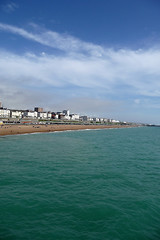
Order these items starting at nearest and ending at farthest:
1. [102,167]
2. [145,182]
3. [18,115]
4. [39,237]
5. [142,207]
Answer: [39,237], [142,207], [145,182], [102,167], [18,115]

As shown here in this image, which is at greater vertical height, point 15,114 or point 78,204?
point 15,114

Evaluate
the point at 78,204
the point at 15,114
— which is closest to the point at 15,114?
the point at 15,114

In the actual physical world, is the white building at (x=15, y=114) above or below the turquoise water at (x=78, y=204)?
above

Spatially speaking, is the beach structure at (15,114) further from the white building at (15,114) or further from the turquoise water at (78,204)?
the turquoise water at (78,204)

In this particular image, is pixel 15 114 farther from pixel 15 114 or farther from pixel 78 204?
pixel 78 204

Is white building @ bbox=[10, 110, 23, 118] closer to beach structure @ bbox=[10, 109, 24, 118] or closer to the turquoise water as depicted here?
beach structure @ bbox=[10, 109, 24, 118]

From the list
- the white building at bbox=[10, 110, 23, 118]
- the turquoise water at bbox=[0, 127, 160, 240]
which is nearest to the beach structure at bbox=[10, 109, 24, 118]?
the white building at bbox=[10, 110, 23, 118]

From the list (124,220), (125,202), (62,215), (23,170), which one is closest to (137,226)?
(124,220)

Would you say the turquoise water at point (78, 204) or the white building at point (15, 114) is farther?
the white building at point (15, 114)

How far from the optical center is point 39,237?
23.3 ft

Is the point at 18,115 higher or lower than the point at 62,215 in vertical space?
higher

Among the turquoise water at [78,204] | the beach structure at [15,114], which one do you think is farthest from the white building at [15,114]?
the turquoise water at [78,204]

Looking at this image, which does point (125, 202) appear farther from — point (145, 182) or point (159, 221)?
point (145, 182)

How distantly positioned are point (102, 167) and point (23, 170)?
333 inches
